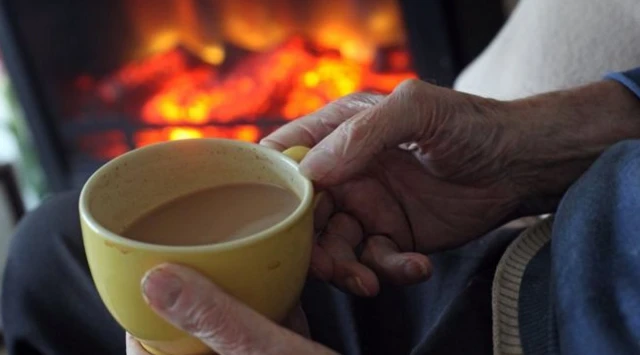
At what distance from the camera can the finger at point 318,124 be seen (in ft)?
2.24

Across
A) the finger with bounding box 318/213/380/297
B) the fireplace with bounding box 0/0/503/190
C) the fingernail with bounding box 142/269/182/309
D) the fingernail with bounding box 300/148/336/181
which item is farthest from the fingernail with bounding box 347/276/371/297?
the fireplace with bounding box 0/0/503/190

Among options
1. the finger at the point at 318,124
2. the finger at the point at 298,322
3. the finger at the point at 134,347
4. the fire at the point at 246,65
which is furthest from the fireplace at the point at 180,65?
the finger at the point at 134,347

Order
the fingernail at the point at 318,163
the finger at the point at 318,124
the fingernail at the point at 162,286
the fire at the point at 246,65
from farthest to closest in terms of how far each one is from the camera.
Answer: the fire at the point at 246,65 < the finger at the point at 318,124 < the fingernail at the point at 318,163 < the fingernail at the point at 162,286

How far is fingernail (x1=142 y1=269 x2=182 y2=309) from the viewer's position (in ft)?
1.52

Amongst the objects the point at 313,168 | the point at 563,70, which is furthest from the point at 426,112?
the point at 563,70

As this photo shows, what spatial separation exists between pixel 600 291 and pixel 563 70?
311 mm

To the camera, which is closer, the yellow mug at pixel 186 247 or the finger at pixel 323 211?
the yellow mug at pixel 186 247

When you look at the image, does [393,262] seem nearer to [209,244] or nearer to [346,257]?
[346,257]

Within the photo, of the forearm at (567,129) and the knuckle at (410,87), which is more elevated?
the knuckle at (410,87)

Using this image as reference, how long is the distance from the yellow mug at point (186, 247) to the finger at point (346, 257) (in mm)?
100

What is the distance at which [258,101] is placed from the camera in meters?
1.54

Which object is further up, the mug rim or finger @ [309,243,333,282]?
the mug rim

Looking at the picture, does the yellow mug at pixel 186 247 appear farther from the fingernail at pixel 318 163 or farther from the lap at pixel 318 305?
the lap at pixel 318 305

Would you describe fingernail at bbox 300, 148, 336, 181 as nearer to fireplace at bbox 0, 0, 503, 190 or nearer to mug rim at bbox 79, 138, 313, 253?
mug rim at bbox 79, 138, 313, 253
